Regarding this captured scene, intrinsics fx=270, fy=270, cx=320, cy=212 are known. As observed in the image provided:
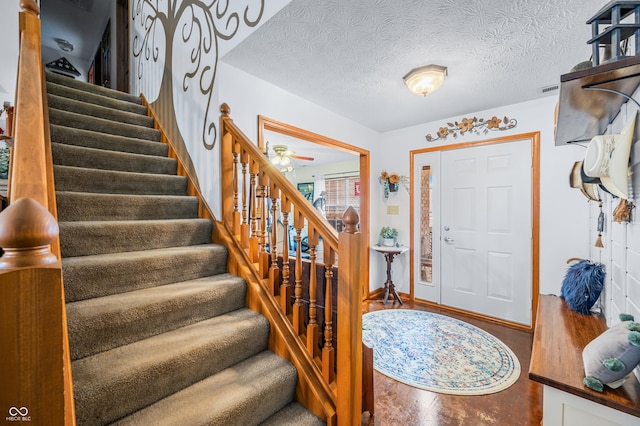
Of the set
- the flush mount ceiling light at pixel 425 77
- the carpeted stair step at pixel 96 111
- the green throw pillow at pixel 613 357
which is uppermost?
the flush mount ceiling light at pixel 425 77

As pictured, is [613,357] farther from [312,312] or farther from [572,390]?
[312,312]

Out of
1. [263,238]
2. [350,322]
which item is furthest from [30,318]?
[263,238]

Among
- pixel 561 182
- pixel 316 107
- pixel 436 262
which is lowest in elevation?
pixel 436 262

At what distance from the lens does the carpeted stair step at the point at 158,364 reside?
0.98m

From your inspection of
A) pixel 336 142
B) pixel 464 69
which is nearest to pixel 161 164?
pixel 336 142

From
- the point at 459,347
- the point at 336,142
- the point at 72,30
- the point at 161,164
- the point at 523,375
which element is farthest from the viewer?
the point at 72,30

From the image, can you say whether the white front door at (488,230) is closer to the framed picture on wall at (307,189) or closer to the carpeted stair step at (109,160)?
the carpeted stair step at (109,160)

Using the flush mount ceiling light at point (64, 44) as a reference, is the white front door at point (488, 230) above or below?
below

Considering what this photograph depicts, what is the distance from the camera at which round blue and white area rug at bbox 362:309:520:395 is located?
2000 millimetres

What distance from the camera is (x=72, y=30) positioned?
186 inches

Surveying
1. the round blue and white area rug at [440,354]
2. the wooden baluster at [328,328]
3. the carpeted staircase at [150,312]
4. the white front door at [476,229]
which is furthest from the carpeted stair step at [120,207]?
the white front door at [476,229]

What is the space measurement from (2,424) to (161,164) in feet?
7.25

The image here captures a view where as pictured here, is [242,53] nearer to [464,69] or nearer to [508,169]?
[464,69]

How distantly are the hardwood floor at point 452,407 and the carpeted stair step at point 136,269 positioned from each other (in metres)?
1.34
